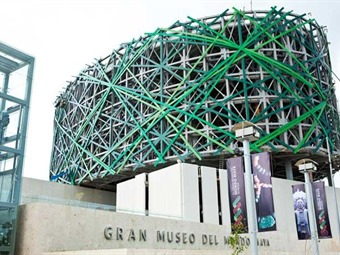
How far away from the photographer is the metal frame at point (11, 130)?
18.1 m

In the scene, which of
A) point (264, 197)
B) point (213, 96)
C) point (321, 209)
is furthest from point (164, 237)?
point (213, 96)

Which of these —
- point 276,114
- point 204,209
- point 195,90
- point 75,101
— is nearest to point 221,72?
point 195,90

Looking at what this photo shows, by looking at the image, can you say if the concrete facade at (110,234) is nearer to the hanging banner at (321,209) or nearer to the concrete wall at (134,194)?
the hanging banner at (321,209)

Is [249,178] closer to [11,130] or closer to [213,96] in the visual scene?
[11,130]

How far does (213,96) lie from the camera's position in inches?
1700

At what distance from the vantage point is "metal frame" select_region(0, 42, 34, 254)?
59.5 feet

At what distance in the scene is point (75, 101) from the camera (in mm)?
54188

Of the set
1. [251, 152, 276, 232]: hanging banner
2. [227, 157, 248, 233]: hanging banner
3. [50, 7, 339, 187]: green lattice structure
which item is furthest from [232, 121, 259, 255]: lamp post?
[50, 7, 339, 187]: green lattice structure

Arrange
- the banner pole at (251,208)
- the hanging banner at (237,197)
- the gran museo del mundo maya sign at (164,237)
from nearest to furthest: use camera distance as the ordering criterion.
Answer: the banner pole at (251,208)
the hanging banner at (237,197)
the gran museo del mundo maya sign at (164,237)

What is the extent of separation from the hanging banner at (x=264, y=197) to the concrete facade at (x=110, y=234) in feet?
17.0

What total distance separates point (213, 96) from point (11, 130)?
26.8m

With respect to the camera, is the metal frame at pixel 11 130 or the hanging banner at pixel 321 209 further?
the hanging banner at pixel 321 209

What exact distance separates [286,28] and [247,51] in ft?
19.2

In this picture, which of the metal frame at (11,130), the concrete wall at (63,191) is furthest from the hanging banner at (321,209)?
the concrete wall at (63,191)
